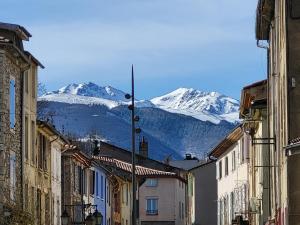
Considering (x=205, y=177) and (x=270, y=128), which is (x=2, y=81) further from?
(x=205, y=177)

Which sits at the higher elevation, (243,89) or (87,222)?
(243,89)

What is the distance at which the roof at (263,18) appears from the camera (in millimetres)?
36969

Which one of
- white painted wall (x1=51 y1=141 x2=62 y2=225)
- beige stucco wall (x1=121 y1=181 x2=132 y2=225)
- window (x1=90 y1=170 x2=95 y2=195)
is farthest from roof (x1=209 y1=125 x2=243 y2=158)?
beige stucco wall (x1=121 y1=181 x2=132 y2=225)

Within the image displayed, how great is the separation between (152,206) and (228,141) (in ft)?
186

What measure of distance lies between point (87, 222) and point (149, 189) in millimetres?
78309

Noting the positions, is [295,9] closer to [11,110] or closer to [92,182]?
[11,110]

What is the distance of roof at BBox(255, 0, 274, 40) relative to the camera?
3697cm

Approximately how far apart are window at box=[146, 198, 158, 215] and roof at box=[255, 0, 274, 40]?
85749mm

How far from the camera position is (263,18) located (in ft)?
130

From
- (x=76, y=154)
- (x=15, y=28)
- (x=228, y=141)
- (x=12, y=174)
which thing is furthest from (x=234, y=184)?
(x=15, y=28)

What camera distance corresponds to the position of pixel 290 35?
30.7 m

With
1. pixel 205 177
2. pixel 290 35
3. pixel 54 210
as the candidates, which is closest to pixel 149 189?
pixel 205 177

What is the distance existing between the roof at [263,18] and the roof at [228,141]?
20.9 meters

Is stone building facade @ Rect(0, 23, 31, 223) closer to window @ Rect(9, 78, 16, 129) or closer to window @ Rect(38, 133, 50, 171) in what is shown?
window @ Rect(9, 78, 16, 129)
